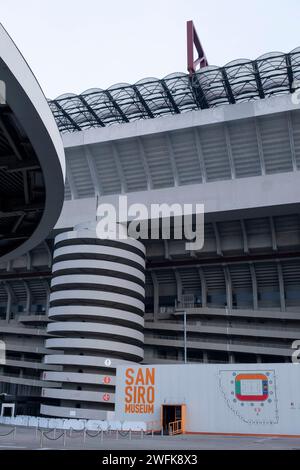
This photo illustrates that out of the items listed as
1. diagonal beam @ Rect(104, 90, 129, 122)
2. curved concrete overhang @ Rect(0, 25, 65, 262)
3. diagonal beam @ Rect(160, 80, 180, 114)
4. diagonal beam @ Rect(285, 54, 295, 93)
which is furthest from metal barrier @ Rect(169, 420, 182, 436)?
diagonal beam @ Rect(104, 90, 129, 122)

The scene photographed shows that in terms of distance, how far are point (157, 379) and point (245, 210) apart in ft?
90.1

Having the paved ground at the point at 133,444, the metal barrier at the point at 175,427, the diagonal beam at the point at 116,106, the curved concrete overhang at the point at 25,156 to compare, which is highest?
the diagonal beam at the point at 116,106

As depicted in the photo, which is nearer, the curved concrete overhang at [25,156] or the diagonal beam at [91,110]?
the curved concrete overhang at [25,156]

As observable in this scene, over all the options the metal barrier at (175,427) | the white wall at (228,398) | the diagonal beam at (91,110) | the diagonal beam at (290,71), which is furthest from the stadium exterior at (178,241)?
the metal barrier at (175,427)

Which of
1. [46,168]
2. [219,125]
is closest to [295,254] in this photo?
[219,125]

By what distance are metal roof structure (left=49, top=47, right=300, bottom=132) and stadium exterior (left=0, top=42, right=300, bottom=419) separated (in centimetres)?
19

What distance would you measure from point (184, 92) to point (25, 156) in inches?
1929

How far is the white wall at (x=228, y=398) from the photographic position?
32.6 metres

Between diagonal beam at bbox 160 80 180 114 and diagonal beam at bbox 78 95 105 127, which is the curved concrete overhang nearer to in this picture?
diagonal beam at bbox 160 80 180 114

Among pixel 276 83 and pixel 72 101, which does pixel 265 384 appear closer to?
pixel 276 83

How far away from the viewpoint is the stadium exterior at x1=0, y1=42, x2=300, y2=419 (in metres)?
56.2

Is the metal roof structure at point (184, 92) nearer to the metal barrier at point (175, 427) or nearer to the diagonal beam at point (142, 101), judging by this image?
the diagonal beam at point (142, 101)

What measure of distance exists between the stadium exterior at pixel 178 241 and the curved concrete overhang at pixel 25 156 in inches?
1482

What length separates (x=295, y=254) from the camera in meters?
62.6
